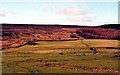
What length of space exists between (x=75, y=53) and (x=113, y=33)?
3.57 m

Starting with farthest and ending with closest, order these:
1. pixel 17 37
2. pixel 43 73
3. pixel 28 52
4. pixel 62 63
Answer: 1. pixel 17 37
2. pixel 28 52
3. pixel 62 63
4. pixel 43 73

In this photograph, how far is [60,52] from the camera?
17.7m

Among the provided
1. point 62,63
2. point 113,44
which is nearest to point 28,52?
point 62,63

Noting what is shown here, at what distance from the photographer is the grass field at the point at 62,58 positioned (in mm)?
15906

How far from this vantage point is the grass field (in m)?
15.9

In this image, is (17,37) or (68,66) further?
(17,37)

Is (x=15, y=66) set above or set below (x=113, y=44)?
below

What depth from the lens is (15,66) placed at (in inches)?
628

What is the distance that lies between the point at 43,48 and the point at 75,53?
2048mm

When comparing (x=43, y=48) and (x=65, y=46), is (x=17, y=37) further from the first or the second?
(x=65, y=46)

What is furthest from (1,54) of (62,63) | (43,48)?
(62,63)

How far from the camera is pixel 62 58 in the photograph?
55.8 ft

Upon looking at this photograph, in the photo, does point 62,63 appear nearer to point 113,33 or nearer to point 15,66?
point 15,66

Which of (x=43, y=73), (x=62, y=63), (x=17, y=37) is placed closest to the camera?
(x=43, y=73)
